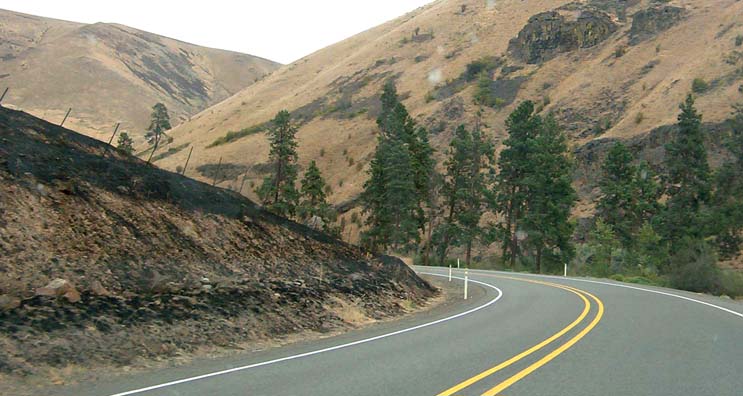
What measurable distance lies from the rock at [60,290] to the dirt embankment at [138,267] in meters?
0.03

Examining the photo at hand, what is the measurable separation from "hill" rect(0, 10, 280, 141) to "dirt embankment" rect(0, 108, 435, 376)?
289 feet

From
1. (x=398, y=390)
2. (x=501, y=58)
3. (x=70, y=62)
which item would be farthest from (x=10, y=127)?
(x=70, y=62)

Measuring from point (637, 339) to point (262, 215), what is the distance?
12662 mm

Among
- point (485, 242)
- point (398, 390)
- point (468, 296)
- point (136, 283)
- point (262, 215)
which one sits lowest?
point (398, 390)

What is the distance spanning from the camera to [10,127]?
52.2ft

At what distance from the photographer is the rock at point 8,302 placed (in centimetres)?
959

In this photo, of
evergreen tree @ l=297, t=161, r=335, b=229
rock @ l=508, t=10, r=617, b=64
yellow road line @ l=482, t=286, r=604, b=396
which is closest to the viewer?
yellow road line @ l=482, t=286, r=604, b=396

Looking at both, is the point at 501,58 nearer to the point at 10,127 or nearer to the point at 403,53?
the point at 403,53

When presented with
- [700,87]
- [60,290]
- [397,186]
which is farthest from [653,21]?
[60,290]

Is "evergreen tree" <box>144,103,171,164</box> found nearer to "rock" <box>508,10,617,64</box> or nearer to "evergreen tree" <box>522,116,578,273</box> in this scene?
"rock" <box>508,10,617,64</box>

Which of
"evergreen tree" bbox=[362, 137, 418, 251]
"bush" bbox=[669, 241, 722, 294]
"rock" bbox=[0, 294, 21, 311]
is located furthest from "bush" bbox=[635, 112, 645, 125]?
"rock" bbox=[0, 294, 21, 311]

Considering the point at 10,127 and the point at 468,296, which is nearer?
the point at 10,127

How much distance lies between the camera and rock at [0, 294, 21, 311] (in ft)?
31.5

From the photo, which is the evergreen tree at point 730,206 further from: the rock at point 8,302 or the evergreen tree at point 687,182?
the rock at point 8,302
